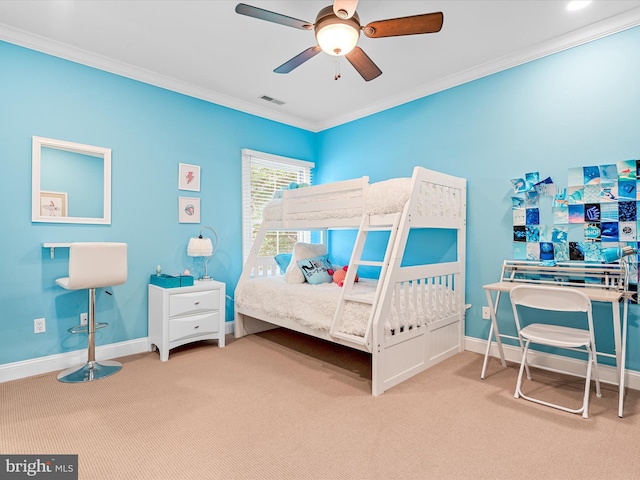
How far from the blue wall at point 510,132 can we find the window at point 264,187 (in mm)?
1191

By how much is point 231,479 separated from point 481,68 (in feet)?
12.1

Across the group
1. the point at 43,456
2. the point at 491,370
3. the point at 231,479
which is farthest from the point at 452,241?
the point at 43,456

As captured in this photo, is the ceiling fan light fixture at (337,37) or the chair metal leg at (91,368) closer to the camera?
the ceiling fan light fixture at (337,37)

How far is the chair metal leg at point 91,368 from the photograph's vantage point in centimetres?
270

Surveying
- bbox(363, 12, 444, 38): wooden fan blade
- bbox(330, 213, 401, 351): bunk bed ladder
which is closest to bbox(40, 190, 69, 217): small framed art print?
bbox(330, 213, 401, 351): bunk bed ladder

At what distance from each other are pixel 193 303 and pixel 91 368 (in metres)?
0.92

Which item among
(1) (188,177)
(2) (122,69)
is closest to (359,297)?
(1) (188,177)

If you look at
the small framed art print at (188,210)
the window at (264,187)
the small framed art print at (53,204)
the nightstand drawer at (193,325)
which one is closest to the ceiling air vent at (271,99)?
the window at (264,187)

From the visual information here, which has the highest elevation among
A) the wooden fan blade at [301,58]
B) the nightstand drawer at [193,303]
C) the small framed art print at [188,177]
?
the wooden fan blade at [301,58]

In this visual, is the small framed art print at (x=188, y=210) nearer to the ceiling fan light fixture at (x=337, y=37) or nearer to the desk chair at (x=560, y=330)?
the ceiling fan light fixture at (x=337, y=37)

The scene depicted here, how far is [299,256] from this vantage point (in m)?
3.83

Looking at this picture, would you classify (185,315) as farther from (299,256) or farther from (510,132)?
(510,132)

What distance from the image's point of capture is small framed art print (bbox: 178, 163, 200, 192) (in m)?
3.58

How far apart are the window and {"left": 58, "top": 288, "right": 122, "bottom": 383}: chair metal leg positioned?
5.46 feet
